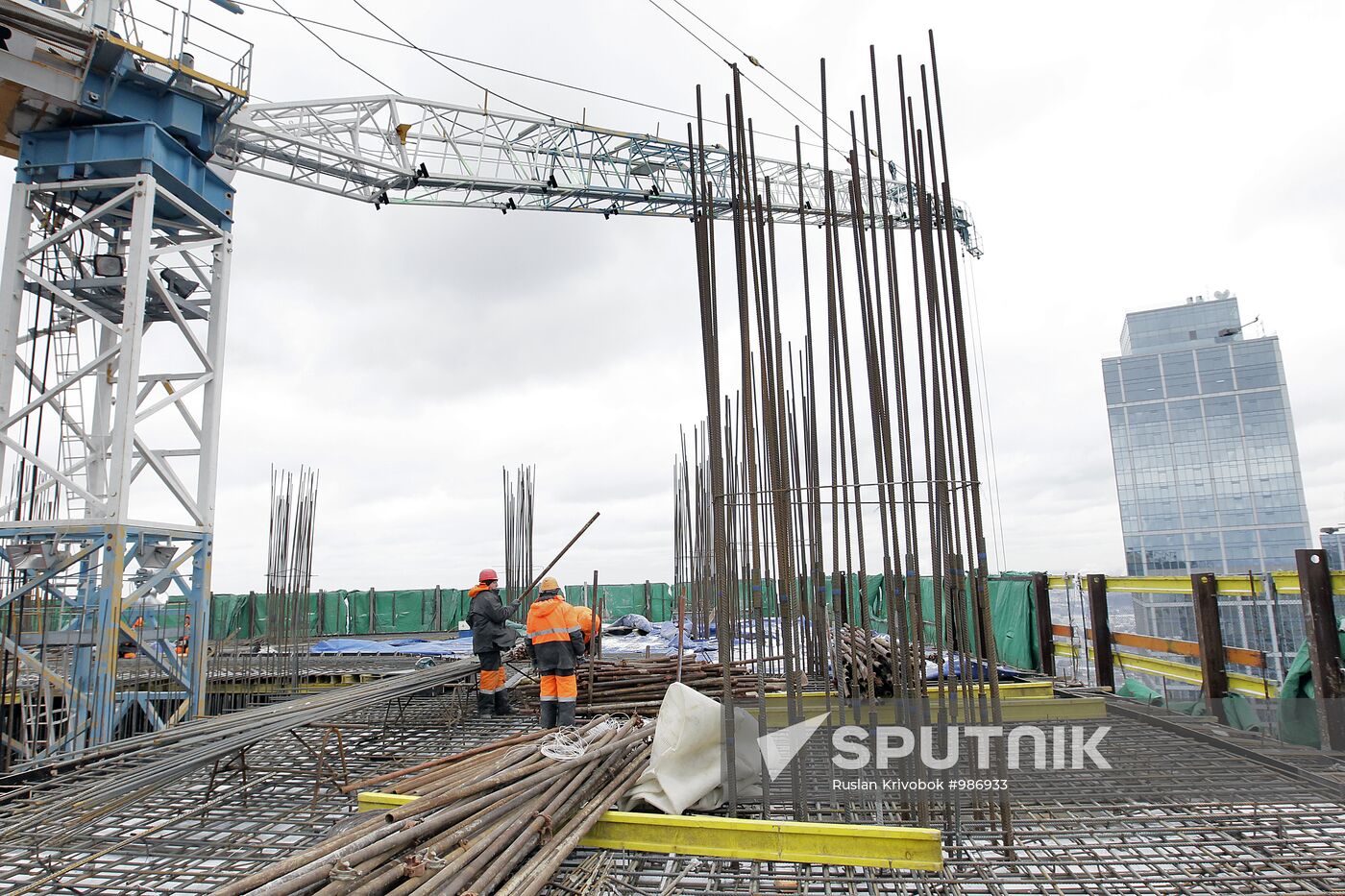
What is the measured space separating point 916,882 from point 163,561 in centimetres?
980

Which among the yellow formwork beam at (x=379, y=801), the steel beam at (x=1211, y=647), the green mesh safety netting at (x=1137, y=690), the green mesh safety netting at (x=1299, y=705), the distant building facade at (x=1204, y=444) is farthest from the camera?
the distant building facade at (x=1204, y=444)

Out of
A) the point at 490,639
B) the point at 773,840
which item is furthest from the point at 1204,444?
the point at 773,840

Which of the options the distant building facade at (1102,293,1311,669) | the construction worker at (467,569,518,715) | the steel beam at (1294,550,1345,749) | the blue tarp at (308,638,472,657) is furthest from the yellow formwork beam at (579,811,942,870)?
the distant building facade at (1102,293,1311,669)

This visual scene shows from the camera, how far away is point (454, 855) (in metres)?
3.35

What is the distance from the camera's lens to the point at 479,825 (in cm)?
377

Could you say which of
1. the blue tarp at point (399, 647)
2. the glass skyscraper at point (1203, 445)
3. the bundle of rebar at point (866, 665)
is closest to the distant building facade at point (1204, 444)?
the glass skyscraper at point (1203, 445)

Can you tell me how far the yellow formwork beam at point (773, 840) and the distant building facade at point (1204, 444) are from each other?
3345 cm

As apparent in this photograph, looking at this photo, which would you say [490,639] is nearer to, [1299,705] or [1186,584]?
[1299,705]

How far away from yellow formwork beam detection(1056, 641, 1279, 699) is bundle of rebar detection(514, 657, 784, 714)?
441cm

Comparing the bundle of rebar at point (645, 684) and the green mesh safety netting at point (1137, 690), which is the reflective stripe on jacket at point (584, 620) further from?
the green mesh safety netting at point (1137, 690)

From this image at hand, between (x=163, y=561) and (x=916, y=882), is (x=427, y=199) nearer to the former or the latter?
(x=163, y=561)

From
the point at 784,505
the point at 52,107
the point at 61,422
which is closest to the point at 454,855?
the point at 784,505

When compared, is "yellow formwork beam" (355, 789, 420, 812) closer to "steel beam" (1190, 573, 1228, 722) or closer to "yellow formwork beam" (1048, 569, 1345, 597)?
"yellow formwork beam" (1048, 569, 1345, 597)

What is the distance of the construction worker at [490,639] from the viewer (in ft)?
27.4
